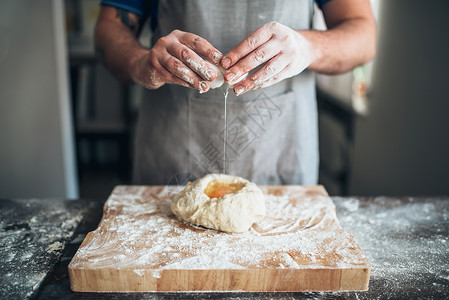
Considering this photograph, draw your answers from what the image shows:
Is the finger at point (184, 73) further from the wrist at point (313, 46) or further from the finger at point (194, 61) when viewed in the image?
the wrist at point (313, 46)

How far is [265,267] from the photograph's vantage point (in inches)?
33.4

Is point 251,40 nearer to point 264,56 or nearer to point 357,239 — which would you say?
point 264,56

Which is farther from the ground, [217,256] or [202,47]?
[202,47]

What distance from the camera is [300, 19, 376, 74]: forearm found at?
1.21 m

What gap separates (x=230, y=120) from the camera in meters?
1.31

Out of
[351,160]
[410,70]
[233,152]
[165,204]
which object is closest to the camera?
[165,204]

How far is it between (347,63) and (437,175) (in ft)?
3.56

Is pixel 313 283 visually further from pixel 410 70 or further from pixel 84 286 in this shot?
pixel 410 70

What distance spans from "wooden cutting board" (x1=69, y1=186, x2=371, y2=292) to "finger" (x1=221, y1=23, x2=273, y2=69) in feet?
1.51

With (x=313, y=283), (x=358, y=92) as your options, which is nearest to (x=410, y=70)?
(x=358, y=92)

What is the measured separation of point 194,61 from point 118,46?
0.52 metres

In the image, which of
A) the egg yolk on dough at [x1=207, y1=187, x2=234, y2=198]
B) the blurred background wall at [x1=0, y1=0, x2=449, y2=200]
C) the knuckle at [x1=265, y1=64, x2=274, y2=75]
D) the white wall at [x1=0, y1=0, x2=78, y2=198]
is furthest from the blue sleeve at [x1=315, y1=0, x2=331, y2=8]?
the white wall at [x1=0, y1=0, x2=78, y2=198]

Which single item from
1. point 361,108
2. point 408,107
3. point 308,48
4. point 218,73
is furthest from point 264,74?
point 361,108

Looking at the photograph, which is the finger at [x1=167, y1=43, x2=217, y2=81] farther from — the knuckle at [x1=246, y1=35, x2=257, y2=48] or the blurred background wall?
the blurred background wall
